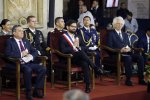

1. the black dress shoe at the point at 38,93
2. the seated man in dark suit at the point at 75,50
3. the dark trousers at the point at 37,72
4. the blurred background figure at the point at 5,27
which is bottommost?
the black dress shoe at the point at 38,93

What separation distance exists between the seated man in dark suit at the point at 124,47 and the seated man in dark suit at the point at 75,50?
792mm

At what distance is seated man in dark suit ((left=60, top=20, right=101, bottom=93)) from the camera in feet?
27.5

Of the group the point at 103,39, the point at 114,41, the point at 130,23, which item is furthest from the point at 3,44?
the point at 130,23

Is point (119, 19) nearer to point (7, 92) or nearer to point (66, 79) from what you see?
point (66, 79)

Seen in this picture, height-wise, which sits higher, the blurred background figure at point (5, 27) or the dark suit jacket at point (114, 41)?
the blurred background figure at point (5, 27)

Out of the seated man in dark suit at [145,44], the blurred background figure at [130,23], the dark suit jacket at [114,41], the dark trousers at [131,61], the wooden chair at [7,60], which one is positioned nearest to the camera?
the wooden chair at [7,60]

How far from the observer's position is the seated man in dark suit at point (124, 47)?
915 centimetres

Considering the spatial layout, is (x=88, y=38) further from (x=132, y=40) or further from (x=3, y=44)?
(x=3, y=44)

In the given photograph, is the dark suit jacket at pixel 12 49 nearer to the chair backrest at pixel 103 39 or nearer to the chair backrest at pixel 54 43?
the chair backrest at pixel 54 43

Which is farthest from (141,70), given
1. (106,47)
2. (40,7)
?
(40,7)

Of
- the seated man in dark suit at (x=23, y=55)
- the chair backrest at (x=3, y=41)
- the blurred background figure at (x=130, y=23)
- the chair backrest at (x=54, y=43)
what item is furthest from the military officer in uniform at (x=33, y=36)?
the blurred background figure at (x=130, y=23)

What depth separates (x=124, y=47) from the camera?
922cm

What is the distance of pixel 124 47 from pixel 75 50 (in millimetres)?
1127

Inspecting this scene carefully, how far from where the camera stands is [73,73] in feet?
29.3
